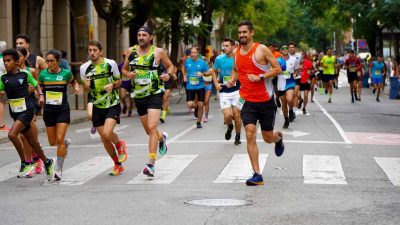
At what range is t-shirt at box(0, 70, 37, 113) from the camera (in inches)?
465

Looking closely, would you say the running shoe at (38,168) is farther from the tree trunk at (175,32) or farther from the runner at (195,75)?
the tree trunk at (175,32)

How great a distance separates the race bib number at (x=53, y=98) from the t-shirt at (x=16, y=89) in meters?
0.28

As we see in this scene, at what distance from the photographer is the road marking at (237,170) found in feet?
36.9

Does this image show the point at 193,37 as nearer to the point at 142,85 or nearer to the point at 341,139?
the point at 341,139

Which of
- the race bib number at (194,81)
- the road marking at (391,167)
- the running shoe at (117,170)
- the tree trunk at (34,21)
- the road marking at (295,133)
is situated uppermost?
the tree trunk at (34,21)

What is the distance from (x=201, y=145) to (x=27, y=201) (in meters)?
6.60

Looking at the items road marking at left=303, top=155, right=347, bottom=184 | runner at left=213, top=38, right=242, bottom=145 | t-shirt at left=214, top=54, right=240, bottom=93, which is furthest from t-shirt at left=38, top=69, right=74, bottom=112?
t-shirt at left=214, top=54, right=240, bottom=93

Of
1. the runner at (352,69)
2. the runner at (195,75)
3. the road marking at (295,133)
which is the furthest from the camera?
the runner at (352,69)

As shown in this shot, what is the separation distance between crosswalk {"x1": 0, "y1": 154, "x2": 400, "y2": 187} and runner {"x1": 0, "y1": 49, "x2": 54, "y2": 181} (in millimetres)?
540

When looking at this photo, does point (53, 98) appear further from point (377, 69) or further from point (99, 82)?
point (377, 69)

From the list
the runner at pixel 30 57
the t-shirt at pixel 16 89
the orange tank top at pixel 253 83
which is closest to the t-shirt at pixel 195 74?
the runner at pixel 30 57

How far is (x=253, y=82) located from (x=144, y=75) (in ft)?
5.37

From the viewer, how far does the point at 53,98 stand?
12062 mm

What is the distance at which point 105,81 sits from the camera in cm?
1198
